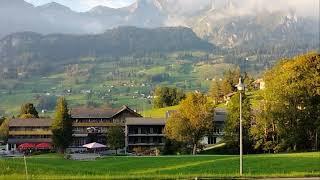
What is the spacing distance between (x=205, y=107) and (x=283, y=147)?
1619 centimetres

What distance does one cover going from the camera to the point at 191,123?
289 feet

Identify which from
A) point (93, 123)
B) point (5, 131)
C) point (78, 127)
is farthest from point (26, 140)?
point (93, 123)

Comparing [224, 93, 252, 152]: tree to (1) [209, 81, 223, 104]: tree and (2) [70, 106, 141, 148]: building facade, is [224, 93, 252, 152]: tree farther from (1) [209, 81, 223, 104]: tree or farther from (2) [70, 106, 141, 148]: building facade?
(1) [209, 81, 223, 104]: tree

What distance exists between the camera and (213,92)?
550ft

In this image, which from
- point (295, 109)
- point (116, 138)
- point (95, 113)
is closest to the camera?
point (295, 109)

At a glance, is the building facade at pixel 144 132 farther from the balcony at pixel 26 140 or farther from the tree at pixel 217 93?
the tree at pixel 217 93

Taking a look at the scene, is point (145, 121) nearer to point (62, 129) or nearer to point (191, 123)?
point (62, 129)

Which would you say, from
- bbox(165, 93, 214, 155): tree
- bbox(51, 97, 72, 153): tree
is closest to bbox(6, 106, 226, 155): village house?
bbox(51, 97, 72, 153): tree

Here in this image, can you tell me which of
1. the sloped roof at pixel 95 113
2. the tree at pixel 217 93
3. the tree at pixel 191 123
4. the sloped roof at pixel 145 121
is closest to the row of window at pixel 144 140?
the sloped roof at pixel 145 121

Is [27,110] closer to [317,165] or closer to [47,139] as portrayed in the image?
[47,139]

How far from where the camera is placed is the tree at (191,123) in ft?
288

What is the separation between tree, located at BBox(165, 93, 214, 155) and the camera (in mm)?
87875

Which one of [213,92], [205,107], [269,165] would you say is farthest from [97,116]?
[269,165]

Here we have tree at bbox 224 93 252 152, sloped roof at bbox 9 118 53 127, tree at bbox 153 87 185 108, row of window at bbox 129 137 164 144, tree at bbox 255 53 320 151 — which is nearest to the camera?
tree at bbox 255 53 320 151
